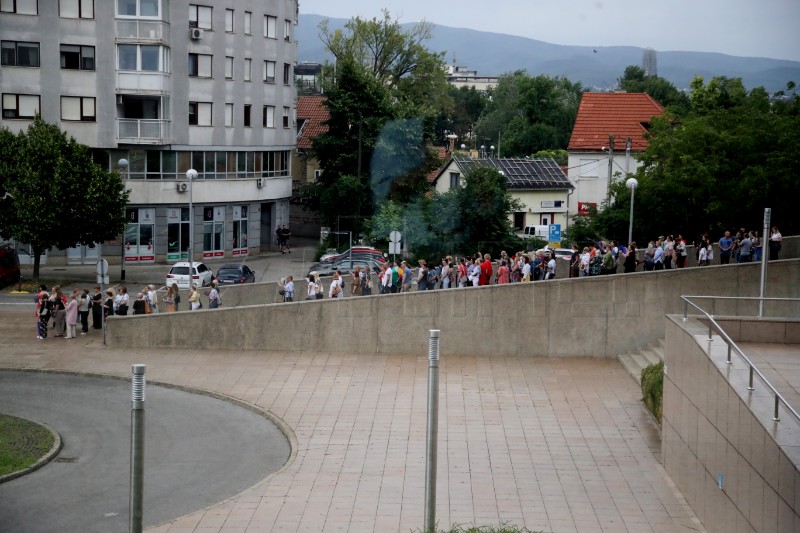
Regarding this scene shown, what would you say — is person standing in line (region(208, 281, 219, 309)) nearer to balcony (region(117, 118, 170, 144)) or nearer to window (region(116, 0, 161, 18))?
balcony (region(117, 118, 170, 144))

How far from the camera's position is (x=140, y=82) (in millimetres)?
51094

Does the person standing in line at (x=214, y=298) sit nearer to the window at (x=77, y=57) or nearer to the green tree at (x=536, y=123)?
the window at (x=77, y=57)

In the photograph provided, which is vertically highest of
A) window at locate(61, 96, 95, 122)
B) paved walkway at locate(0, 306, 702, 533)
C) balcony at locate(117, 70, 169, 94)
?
balcony at locate(117, 70, 169, 94)

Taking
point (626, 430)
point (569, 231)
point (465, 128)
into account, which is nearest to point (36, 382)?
point (626, 430)

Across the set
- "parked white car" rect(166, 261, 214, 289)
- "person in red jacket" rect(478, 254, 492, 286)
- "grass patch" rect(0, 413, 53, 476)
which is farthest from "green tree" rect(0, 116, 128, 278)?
"grass patch" rect(0, 413, 53, 476)

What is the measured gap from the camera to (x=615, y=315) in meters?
28.5

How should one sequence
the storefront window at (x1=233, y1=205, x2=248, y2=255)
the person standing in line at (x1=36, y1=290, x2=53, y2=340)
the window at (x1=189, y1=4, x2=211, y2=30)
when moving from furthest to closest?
the storefront window at (x1=233, y1=205, x2=248, y2=255) < the window at (x1=189, y1=4, x2=211, y2=30) < the person standing in line at (x1=36, y1=290, x2=53, y2=340)

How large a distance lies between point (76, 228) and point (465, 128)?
10651 cm

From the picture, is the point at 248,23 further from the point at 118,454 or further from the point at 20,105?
the point at 118,454

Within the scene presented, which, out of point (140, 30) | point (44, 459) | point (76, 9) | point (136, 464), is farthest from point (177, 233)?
point (136, 464)

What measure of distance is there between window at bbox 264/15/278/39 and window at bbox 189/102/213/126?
18.5 feet

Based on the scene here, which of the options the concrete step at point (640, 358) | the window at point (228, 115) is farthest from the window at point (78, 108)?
the concrete step at point (640, 358)

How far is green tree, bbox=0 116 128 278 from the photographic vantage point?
137 feet

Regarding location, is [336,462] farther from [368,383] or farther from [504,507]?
[368,383]
